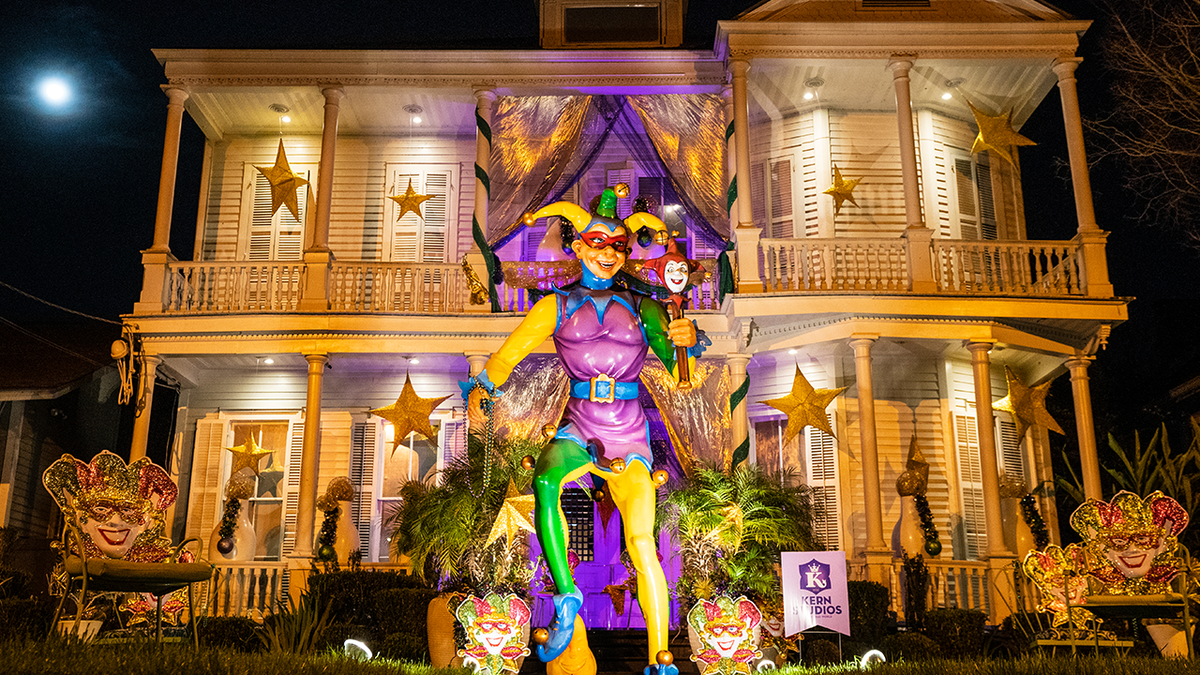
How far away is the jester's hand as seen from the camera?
6.30m

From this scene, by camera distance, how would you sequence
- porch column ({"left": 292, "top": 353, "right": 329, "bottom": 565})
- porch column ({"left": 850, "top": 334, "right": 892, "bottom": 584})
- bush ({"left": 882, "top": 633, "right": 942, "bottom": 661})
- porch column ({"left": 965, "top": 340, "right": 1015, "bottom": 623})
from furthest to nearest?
1. porch column ({"left": 292, "top": 353, "right": 329, "bottom": 565})
2. porch column ({"left": 965, "top": 340, "right": 1015, "bottom": 623})
3. porch column ({"left": 850, "top": 334, "right": 892, "bottom": 584})
4. bush ({"left": 882, "top": 633, "right": 942, "bottom": 661})

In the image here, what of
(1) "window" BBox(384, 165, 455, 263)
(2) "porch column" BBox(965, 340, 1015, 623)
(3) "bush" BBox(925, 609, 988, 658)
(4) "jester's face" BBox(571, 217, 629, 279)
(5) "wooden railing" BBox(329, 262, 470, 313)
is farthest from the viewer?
(1) "window" BBox(384, 165, 455, 263)

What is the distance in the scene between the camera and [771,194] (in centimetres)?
1473

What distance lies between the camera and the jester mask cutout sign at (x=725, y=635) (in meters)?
6.04

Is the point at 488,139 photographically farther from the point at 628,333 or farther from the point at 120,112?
the point at 120,112

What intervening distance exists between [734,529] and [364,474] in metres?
8.26

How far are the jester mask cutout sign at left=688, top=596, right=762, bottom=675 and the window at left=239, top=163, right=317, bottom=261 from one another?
34.9 feet

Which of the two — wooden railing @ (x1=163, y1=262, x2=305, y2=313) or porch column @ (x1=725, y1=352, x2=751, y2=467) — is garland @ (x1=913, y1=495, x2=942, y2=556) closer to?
porch column @ (x1=725, y1=352, x2=751, y2=467)

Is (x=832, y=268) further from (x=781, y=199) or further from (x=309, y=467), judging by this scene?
(x=309, y=467)

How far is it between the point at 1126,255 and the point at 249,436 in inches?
989

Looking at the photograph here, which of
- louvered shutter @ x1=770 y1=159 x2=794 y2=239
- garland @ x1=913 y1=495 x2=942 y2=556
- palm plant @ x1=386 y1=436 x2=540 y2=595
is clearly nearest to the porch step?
palm plant @ x1=386 y1=436 x2=540 y2=595

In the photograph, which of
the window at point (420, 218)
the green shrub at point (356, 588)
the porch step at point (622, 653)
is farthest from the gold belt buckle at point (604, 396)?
the window at point (420, 218)

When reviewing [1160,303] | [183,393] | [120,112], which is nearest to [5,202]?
[120,112]

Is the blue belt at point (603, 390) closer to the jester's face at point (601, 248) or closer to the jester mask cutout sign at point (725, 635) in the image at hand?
the jester's face at point (601, 248)
